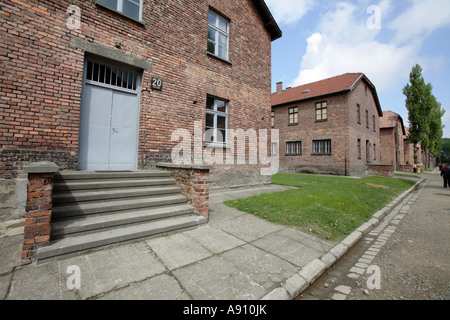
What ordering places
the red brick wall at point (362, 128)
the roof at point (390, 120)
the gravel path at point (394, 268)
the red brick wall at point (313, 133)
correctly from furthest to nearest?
the roof at point (390, 120) < the red brick wall at point (362, 128) < the red brick wall at point (313, 133) < the gravel path at point (394, 268)

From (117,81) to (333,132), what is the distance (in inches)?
706

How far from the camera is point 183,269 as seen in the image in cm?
251

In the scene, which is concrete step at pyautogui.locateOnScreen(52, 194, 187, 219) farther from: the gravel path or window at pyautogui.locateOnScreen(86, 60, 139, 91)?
window at pyautogui.locateOnScreen(86, 60, 139, 91)

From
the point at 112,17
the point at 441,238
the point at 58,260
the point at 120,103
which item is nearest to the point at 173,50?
the point at 112,17

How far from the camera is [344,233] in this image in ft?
13.3

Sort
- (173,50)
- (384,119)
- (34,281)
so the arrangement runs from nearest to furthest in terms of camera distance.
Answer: (34,281) < (173,50) < (384,119)

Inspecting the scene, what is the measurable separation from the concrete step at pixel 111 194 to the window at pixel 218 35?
19.2 feet

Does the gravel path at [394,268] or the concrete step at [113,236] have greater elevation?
the concrete step at [113,236]

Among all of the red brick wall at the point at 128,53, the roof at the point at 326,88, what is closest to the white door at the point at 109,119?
the red brick wall at the point at 128,53

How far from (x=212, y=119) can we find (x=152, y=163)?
2.90 metres

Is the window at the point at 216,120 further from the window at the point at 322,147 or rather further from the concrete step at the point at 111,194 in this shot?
the window at the point at 322,147

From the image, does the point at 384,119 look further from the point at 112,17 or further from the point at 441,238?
the point at 112,17

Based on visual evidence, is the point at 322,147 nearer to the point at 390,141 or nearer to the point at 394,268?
the point at 394,268

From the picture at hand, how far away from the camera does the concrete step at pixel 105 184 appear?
3.67 m
